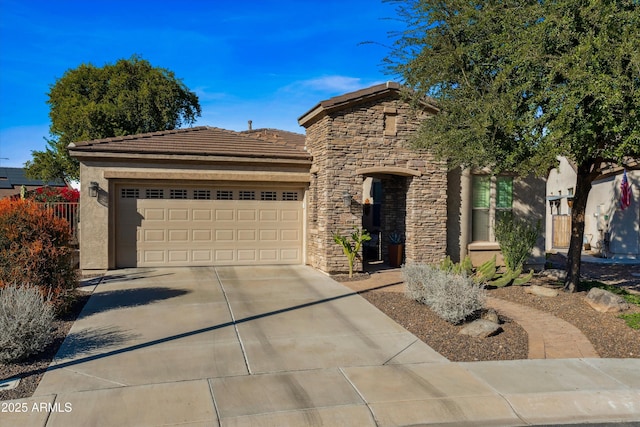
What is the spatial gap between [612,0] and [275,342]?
725 cm

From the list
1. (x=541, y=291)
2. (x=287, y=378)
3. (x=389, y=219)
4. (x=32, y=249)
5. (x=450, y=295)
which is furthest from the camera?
(x=389, y=219)

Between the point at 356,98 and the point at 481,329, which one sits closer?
the point at 481,329

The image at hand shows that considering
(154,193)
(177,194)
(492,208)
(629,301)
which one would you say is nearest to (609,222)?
(492,208)

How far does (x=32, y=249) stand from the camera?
27.7 feet

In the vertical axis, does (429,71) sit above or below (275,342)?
above

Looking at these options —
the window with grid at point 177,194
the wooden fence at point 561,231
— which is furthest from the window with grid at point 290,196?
the wooden fence at point 561,231

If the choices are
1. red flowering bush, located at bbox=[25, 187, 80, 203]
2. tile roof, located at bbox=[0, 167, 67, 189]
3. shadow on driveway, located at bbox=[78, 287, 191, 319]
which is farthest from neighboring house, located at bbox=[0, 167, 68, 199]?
shadow on driveway, located at bbox=[78, 287, 191, 319]

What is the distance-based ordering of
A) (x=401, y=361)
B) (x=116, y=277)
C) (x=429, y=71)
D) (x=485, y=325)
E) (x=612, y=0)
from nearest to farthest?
(x=401, y=361), (x=612, y=0), (x=485, y=325), (x=429, y=71), (x=116, y=277)

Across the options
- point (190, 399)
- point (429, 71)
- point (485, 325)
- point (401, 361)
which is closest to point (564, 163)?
point (429, 71)

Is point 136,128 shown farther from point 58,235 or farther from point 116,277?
point 58,235

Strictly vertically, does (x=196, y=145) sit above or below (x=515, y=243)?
above

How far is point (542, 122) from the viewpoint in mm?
8320

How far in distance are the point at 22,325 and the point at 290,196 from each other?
31.1ft

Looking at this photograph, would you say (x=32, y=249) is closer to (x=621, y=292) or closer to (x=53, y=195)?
(x=53, y=195)
